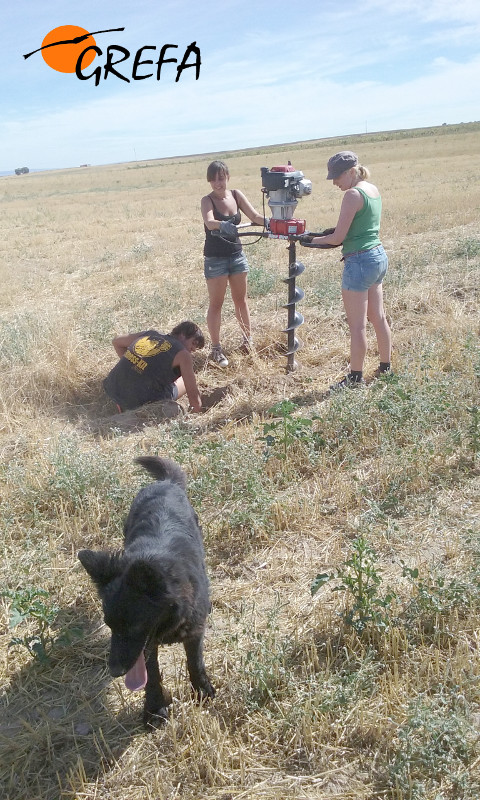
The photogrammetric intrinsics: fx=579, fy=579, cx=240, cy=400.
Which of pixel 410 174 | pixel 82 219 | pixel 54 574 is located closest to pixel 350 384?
pixel 54 574

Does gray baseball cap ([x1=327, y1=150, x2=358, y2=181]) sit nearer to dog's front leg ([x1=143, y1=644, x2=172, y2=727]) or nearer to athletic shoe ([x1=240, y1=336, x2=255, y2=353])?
athletic shoe ([x1=240, y1=336, x2=255, y2=353])

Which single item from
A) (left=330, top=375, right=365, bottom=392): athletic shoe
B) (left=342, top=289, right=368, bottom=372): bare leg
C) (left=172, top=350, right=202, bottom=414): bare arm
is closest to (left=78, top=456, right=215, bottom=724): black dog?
(left=172, top=350, right=202, bottom=414): bare arm

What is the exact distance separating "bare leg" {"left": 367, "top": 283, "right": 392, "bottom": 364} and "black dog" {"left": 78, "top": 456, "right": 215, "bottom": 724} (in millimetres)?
3286

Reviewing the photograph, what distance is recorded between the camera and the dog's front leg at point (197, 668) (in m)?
2.52

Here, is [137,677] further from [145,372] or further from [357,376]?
[357,376]

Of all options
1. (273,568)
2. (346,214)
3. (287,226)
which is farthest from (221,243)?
(273,568)

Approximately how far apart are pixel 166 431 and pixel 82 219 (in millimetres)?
20535

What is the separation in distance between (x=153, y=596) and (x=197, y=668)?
0.67 metres

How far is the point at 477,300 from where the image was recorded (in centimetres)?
780

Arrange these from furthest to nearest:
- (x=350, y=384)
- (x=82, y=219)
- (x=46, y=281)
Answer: (x=82, y=219) → (x=46, y=281) → (x=350, y=384)

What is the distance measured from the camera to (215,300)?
6.43 metres

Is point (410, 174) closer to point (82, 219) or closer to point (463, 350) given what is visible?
point (82, 219)

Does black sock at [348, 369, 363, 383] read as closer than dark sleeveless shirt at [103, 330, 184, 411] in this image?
No

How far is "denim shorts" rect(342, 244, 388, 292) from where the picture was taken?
206 inches
